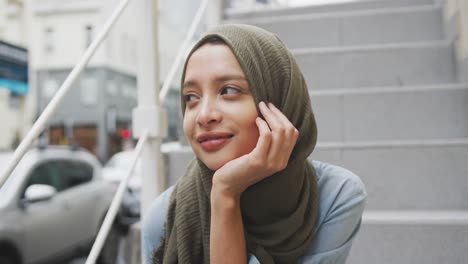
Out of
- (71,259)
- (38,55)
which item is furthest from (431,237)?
A: (38,55)

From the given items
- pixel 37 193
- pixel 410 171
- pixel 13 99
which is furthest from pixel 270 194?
pixel 13 99

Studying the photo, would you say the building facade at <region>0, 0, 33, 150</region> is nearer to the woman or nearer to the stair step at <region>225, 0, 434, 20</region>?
the stair step at <region>225, 0, 434, 20</region>

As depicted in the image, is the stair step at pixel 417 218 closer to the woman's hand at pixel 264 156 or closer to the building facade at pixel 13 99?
the woman's hand at pixel 264 156

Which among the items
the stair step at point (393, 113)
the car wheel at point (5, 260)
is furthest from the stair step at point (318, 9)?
the car wheel at point (5, 260)

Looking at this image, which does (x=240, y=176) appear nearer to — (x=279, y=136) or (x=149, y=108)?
(x=279, y=136)

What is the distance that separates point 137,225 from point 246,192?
2.60 feet

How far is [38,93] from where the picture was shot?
18828mm

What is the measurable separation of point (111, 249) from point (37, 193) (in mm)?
873

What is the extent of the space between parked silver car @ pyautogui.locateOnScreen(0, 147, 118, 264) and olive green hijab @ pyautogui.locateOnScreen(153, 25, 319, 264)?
8.60 feet

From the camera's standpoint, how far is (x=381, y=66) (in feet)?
7.68

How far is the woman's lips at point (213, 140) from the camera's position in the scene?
84 cm

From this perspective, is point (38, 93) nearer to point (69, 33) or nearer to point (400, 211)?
point (69, 33)

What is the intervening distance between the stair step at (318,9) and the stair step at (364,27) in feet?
0.70

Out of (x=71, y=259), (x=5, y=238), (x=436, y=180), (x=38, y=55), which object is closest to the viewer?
(x=436, y=180)
